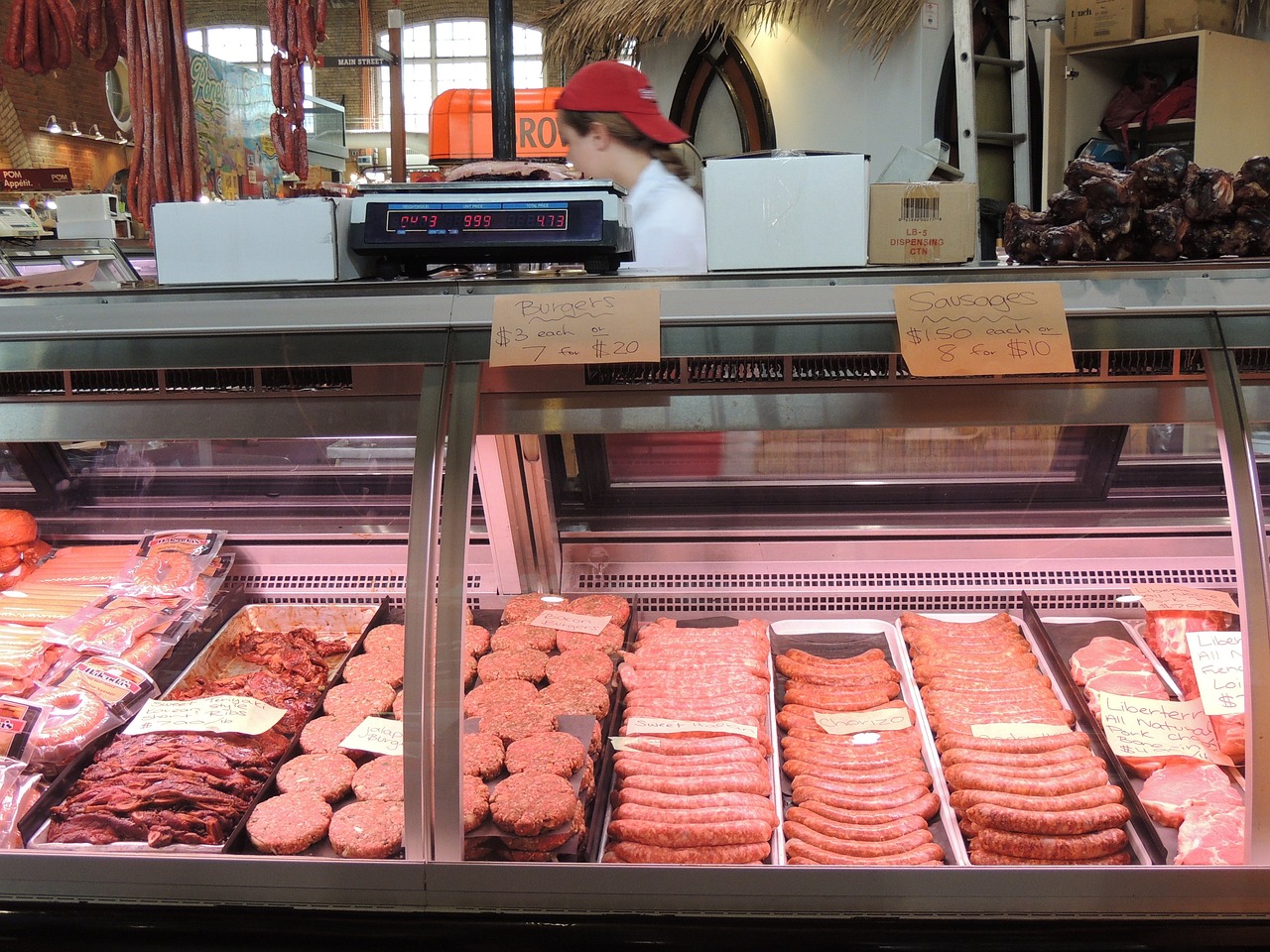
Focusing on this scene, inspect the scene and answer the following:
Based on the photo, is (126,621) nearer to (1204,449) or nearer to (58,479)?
(58,479)

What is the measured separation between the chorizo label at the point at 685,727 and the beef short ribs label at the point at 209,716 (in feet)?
2.73

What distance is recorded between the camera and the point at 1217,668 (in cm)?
222

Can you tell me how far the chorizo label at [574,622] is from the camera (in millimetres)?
2584

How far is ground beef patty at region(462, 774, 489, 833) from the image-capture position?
6.08 ft

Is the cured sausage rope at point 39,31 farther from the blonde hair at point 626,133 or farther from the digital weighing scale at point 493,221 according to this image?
the digital weighing scale at point 493,221

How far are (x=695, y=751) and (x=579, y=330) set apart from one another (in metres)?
1.01

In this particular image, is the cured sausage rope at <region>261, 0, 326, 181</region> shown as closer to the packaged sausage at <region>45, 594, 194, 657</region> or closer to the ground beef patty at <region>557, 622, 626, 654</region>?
the packaged sausage at <region>45, 594, 194, 657</region>

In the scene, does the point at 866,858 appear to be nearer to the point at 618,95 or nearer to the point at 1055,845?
the point at 1055,845

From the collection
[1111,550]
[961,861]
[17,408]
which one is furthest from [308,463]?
[1111,550]

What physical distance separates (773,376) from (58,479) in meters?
2.13

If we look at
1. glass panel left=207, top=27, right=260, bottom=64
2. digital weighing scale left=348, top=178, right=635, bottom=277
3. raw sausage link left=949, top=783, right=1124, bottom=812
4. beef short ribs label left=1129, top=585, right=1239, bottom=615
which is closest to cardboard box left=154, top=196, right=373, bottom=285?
digital weighing scale left=348, top=178, right=635, bottom=277

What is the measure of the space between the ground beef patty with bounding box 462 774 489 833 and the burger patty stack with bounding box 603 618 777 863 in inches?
9.9

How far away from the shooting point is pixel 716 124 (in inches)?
336

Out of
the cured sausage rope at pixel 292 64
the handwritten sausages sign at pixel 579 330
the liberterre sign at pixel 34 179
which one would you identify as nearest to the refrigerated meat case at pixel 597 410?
the handwritten sausages sign at pixel 579 330
